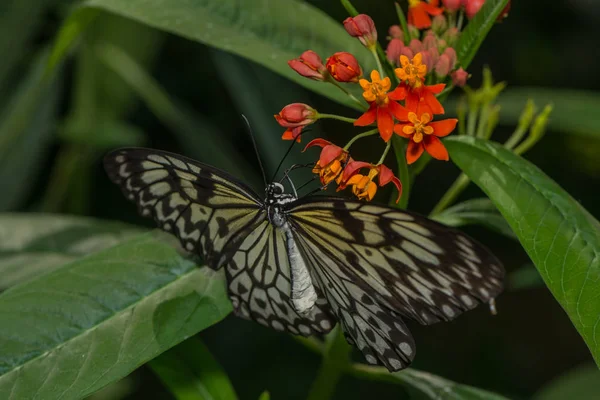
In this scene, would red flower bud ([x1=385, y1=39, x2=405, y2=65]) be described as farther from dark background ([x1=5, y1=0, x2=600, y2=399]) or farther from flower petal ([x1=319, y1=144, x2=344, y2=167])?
dark background ([x1=5, y1=0, x2=600, y2=399])

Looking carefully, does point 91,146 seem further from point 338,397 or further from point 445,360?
point 445,360

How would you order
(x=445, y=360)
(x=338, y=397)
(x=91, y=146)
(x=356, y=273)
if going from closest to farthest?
(x=356, y=273) < (x=91, y=146) < (x=338, y=397) < (x=445, y=360)

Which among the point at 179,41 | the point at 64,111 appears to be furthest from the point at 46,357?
the point at 64,111

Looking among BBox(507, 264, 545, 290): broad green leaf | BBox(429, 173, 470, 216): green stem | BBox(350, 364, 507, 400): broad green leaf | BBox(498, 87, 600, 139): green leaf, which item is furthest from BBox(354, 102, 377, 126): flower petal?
BBox(498, 87, 600, 139): green leaf

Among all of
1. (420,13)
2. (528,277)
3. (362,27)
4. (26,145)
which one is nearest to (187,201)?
(362,27)

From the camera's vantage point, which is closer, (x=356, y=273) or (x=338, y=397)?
(x=356, y=273)

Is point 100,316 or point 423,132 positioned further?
point 100,316

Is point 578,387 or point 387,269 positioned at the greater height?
point 387,269

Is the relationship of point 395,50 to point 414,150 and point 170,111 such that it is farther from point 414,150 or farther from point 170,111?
point 170,111
